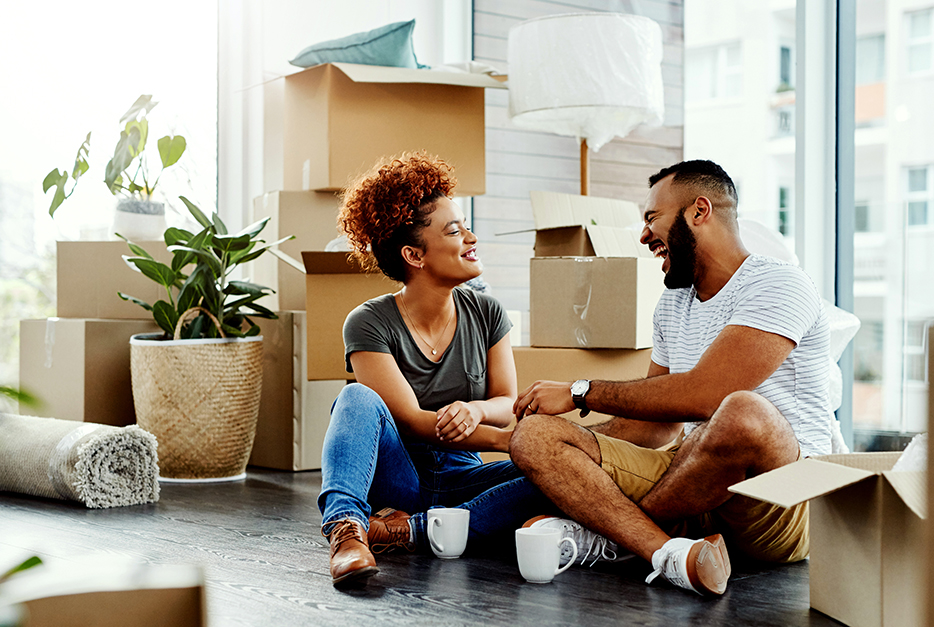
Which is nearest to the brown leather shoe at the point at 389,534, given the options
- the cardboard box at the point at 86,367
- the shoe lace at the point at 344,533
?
the shoe lace at the point at 344,533

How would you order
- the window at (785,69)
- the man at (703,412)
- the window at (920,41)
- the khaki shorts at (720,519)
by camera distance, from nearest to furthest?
the man at (703,412)
the khaki shorts at (720,519)
the window at (920,41)
the window at (785,69)

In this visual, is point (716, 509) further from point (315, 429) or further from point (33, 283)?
point (33, 283)

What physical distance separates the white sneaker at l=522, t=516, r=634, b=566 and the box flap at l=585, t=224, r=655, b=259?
917 mm

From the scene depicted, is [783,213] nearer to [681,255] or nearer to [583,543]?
[681,255]

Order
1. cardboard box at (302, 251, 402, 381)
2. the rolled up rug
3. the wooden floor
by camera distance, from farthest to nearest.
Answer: cardboard box at (302, 251, 402, 381)
the rolled up rug
the wooden floor

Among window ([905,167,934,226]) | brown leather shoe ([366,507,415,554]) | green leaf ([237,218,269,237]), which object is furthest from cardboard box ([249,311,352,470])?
window ([905,167,934,226])

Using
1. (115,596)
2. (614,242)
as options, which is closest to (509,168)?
(614,242)

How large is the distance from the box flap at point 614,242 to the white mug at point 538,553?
103 cm

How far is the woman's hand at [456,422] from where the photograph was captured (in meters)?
1.80

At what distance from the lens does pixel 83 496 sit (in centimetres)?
229

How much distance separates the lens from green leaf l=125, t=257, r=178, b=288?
2.71m

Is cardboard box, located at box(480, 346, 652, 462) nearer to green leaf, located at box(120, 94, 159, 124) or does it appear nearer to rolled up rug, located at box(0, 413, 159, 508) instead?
rolled up rug, located at box(0, 413, 159, 508)

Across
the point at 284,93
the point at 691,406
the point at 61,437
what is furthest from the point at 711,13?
the point at 61,437

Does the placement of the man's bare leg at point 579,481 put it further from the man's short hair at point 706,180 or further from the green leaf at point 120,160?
the green leaf at point 120,160
